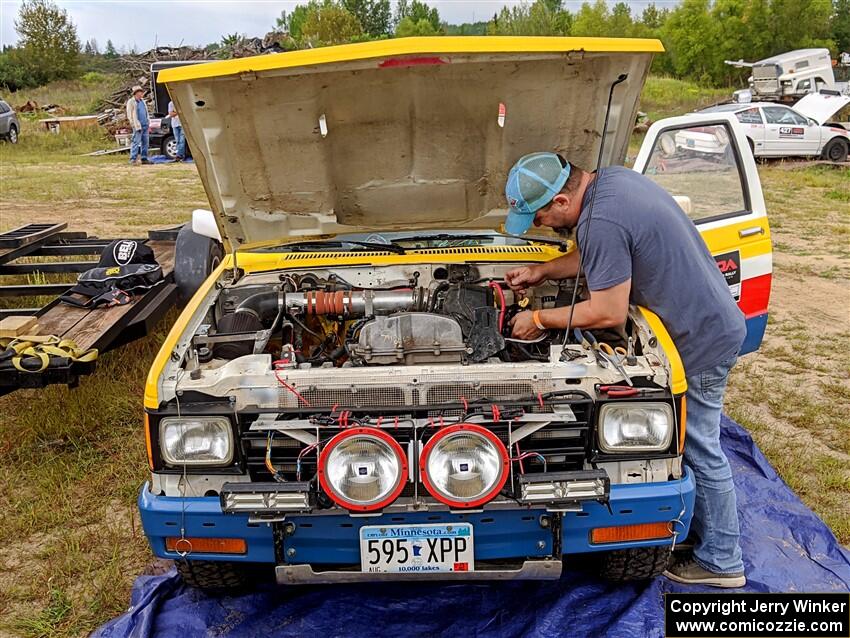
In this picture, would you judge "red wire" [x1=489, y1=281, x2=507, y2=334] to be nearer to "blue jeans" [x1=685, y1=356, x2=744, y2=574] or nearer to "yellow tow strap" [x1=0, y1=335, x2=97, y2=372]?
"blue jeans" [x1=685, y1=356, x2=744, y2=574]

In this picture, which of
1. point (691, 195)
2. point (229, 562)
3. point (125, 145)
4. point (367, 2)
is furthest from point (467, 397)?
point (367, 2)

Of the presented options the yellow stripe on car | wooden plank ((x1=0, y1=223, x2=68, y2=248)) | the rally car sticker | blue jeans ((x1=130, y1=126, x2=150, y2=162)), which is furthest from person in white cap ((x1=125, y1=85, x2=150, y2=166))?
the rally car sticker

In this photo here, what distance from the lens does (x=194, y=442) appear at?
2.52 metres

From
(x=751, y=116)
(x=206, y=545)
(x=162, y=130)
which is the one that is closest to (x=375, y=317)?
(x=206, y=545)

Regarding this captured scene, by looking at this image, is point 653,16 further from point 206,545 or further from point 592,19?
point 206,545

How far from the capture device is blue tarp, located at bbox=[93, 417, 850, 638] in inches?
113

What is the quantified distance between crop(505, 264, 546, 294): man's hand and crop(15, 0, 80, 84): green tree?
42.8 meters

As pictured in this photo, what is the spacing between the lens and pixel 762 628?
2889 mm

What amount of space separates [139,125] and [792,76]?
1933 cm

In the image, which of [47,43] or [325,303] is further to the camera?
[47,43]

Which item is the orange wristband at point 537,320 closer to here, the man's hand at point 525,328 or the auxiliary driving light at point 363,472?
the man's hand at point 525,328

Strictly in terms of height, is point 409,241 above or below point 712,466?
above

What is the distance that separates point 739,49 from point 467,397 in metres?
50.4

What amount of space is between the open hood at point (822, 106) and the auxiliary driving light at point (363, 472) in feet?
58.1
